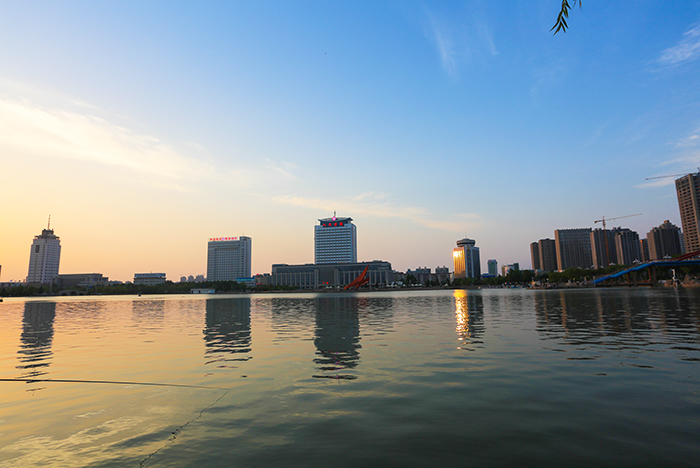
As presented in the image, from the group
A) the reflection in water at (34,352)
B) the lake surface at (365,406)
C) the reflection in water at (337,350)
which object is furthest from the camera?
the reflection in water at (34,352)

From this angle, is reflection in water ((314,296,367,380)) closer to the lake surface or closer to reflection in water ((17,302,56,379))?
the lake surface

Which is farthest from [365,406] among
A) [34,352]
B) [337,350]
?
[34,352]

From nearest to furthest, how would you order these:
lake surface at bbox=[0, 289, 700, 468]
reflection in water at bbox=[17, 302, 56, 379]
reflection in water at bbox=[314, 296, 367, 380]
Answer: lake surface at bbox=[0, 289, 700, 468], reflection in water at bbox=[314, 296, 367, 380], reflection in water at bbox=[17, 302, 56, 379]

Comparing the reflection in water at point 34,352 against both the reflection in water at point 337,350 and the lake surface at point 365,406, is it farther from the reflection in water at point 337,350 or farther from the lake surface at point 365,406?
the reflection in water at point 337,350

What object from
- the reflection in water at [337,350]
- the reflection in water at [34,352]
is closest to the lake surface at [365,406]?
the reflection in water at [337,350]

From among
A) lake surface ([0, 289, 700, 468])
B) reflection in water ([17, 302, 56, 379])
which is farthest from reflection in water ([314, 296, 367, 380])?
reflection in water ([17, 302, 56, 379])

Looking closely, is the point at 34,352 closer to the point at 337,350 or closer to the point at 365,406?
the point at 337,350

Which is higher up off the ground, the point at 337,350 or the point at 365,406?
the point at 365,406

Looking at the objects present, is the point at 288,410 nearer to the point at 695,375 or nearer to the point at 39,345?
the point at 695,375

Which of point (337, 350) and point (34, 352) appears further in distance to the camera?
point (34, 352)

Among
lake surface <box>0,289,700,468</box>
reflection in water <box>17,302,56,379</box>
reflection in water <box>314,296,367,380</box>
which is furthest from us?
reflection in water <box>17,302,56,379</box>

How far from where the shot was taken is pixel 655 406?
37.8 feet

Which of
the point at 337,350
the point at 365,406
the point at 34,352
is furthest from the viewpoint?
the point at 34,352

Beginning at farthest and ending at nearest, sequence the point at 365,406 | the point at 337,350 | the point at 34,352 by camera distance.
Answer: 1. the point at 34,352
2. the point at 337,350
3. the point at 365,406
